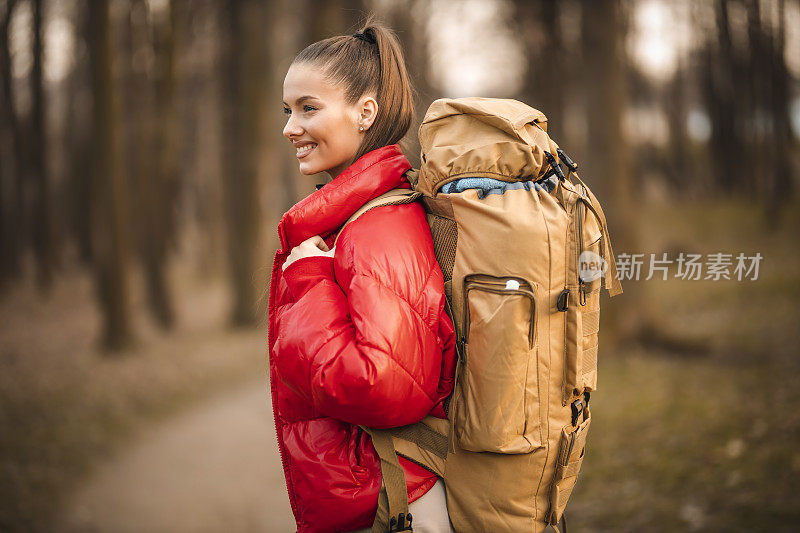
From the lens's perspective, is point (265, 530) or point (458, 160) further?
point (265, 530)

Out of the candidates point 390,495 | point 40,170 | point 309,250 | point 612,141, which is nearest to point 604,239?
point 309,250

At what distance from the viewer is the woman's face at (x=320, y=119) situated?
2197mm

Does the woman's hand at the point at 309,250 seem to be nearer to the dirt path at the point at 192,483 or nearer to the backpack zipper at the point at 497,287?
the backpack zipper at the point at 497,287

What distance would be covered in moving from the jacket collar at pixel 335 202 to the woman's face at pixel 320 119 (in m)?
0.17

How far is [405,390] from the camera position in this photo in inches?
71.9

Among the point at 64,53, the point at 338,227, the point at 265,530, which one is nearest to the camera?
the point at 338,227

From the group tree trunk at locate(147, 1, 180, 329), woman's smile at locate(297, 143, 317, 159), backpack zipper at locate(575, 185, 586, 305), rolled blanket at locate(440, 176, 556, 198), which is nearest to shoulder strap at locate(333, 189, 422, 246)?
rolled blanket at locate(440, 176, 556, 198)

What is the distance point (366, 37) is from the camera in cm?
237

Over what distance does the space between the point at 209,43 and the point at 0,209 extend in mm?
7752

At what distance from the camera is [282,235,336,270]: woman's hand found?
2010mm

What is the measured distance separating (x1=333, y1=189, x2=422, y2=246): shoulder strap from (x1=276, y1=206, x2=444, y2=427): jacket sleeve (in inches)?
2.3

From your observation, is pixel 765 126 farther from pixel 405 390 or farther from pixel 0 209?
pixel 0 209

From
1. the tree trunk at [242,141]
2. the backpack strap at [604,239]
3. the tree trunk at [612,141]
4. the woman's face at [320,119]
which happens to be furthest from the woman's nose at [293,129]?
the tree trunk at [242,141]

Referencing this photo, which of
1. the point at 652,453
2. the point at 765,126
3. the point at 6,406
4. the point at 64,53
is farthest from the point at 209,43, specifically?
the point at 652,453
